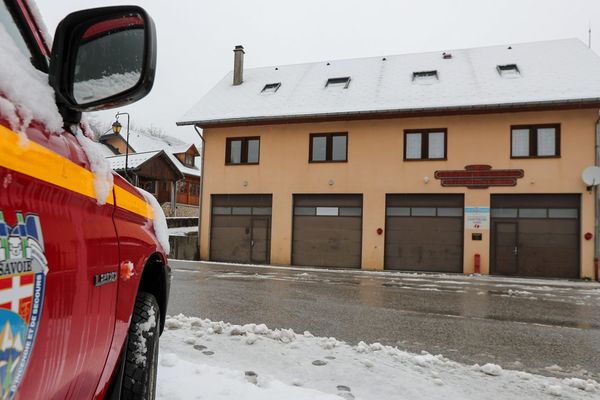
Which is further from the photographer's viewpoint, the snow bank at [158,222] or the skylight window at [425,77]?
the skylight window at [425,77]

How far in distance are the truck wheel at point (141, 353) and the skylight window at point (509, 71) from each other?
20021 millimetres

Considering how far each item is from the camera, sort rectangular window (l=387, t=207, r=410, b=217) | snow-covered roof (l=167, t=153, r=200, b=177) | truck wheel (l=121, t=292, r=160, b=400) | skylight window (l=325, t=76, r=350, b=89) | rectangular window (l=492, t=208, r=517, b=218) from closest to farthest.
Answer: truck wheel (l=121, t=292, r=160, b=400)
rectangular window (l=492, t=208, r=517, b=218)
rectangular window (l=387, t=207, r=410, b=217)
skylight window (l=325, t=76, r=350, b=89)
snow-covered roof (l=167, t=153, r=200, b=177)

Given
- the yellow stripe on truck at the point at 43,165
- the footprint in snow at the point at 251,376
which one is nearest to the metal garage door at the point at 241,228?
the footprint in snow at the point at 251,376

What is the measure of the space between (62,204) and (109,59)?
48cm

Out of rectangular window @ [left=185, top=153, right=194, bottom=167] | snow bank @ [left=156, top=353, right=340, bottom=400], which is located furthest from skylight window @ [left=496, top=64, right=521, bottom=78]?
rectangular window @ [left=185, top=153, right=194, bottom=167]

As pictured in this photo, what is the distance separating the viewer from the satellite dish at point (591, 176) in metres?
15.9

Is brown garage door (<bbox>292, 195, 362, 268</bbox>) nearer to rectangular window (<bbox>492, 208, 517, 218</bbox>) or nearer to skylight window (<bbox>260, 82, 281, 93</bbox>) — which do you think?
rectangular window (<bbox>492, 208, 517, 218</bbox>)

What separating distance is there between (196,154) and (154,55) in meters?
47.9

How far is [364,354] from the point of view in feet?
15.5

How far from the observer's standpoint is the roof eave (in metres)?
16.5

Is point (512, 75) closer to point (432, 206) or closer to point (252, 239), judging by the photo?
point (432, 206)

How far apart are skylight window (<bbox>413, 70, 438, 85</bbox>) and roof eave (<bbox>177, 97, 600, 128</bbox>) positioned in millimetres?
2634

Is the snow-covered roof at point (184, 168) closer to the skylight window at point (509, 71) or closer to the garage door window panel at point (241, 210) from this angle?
the garage door window panel at point (241, 210)

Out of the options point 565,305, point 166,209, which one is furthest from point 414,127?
point 166,209
